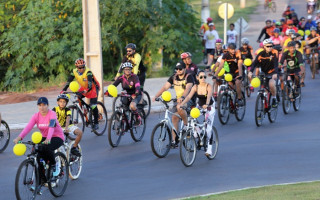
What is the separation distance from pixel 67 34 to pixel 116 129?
1398 cm

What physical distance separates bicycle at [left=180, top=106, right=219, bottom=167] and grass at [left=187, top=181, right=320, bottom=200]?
241 cm

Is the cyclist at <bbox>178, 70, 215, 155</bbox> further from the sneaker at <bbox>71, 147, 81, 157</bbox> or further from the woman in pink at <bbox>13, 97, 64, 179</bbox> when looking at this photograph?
the woman in pink at <bbox>13, 97, 64, 179</bbox>

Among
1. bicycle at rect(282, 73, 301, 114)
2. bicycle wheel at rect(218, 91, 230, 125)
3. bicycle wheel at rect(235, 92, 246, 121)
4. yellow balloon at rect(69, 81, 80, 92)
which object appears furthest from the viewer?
bicycle at rect(282, 73, 301, 114)

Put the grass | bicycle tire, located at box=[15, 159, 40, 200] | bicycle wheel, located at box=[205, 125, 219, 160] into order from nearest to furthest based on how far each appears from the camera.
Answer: the grass
bicycle tire, located at box=[15, 159, 40, 200]
bicycle wheel, located at box=[205, 125, 219, 160]

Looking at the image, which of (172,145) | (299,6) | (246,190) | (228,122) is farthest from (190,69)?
(299,6)

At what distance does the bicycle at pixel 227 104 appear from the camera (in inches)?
771

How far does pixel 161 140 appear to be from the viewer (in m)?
15.2

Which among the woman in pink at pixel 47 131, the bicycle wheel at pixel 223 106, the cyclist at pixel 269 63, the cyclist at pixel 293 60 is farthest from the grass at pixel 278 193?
the cyclist at pixel 293 60

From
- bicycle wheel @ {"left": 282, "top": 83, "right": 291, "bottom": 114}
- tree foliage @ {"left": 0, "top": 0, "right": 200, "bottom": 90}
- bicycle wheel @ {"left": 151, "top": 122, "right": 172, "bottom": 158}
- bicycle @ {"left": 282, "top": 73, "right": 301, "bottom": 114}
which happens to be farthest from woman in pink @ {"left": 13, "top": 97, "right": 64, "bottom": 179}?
tree foliage @ {"left": 0, "top": 0, "right": 200, "bottom": 90}

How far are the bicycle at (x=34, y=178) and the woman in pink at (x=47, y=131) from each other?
9cm

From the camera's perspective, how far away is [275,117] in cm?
2005

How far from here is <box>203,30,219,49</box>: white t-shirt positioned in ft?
112

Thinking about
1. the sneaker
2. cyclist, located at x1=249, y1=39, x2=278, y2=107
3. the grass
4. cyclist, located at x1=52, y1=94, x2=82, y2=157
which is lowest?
the grass

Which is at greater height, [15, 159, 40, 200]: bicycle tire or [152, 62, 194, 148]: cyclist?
[152, 62, 194, 148]: cyclist
